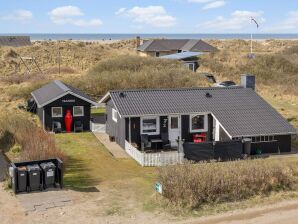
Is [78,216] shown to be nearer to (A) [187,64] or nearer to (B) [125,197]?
(B) [125,197]

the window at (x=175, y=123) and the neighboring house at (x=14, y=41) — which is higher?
the neighboring house at (x=14, y=41)

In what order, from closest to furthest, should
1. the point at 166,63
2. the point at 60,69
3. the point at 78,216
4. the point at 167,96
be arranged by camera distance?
1. the point at 78,216
2. the point at 167,96
3. the point at 166,63
4. the point at 60,69

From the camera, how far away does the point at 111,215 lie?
15.5 meters

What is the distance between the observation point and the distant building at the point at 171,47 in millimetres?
77062

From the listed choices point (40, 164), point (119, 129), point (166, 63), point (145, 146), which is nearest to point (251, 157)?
point (145, 146)

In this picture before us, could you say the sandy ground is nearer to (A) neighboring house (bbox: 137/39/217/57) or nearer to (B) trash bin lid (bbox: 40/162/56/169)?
(B) trash bin lid (bbox: 40/162/56/169)

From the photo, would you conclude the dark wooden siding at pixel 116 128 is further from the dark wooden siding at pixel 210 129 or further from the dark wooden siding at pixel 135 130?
the dark wooden siding at pixel 210 129

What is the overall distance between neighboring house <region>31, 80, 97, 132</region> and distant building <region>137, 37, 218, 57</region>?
4772 centimetres

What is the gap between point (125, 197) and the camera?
685 inches

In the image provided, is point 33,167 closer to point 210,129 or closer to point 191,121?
point 191,121

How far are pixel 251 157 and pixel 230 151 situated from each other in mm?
1354

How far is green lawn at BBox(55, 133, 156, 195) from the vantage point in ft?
62.5

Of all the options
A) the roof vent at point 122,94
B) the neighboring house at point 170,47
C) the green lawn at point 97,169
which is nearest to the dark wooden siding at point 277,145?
the green lawn at point 97,169

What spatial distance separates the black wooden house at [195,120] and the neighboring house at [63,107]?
4462 millimetres
